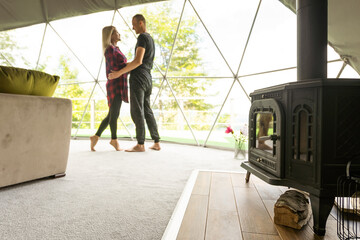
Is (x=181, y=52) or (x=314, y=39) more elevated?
(x=181, y=52)

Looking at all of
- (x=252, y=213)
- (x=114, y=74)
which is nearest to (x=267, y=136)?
(x=252, y=213)

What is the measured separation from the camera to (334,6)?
2.02 metres

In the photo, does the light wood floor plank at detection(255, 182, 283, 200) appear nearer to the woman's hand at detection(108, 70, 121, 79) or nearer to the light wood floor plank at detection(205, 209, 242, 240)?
the light wood floor plank at detection(205, 209, 242, 240)

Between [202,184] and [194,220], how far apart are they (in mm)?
659

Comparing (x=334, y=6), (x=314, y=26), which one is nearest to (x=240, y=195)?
(x=314, y=26)

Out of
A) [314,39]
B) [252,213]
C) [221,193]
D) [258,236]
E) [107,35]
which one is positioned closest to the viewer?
[258,236]

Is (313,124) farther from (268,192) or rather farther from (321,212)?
(268,192)

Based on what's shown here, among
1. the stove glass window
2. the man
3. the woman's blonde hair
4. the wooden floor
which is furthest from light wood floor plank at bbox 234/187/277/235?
the woman's blonde hair

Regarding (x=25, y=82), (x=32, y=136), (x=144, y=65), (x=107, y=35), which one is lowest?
(x=32, y=136)

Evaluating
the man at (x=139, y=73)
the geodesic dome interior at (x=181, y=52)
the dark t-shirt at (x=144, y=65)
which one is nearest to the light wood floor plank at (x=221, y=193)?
the geodesic dome interior at (x=181, y=52)

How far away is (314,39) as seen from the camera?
62.9 inches

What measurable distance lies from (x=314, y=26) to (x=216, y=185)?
1.32 metres

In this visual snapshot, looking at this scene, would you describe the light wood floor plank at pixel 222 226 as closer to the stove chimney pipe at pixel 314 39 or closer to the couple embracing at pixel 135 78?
the stove chimney pipe at pixel 314 39

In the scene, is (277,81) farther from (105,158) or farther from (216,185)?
(105,158)
